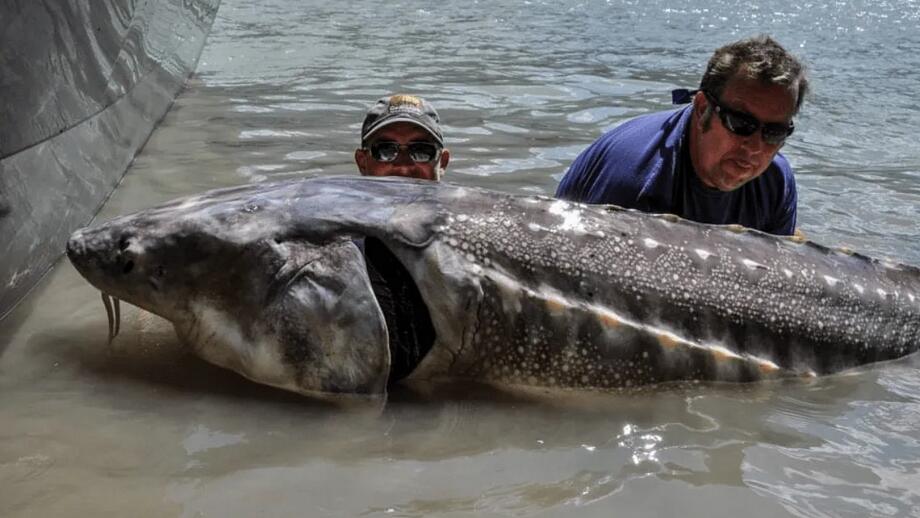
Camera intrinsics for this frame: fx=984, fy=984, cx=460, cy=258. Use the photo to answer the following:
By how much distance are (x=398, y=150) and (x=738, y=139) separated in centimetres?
130

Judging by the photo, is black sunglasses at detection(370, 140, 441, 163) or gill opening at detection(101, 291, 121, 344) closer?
gill opening at detection(101, 291, 121, 344)

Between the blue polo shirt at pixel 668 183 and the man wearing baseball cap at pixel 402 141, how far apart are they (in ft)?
1.94

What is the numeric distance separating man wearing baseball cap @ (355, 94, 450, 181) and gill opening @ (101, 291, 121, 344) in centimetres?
130

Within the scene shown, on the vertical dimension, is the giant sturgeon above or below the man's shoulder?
below

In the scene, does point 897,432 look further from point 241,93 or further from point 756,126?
point 241,93

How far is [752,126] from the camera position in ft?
11.1

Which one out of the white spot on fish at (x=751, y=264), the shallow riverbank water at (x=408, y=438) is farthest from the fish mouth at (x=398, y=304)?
the white spot on fish at (x=751, y=264)

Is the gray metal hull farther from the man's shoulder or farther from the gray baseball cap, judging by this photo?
the man's shoulder

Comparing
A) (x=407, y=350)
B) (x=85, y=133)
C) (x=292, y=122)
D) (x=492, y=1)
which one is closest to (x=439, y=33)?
(x=492, y=1)

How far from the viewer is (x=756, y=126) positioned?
3377mm

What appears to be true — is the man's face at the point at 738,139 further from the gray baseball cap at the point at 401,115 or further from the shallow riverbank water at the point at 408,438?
the gray baseball cap at the point at 401,115

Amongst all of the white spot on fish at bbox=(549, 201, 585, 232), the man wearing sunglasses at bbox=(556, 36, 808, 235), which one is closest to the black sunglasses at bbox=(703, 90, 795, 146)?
the man wearing sunglasses at bbox=(556, 36, 808, 235)

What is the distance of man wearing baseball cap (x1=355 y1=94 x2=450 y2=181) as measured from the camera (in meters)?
3.88

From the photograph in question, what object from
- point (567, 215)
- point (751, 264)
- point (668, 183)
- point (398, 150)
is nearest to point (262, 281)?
point (567, 215)
